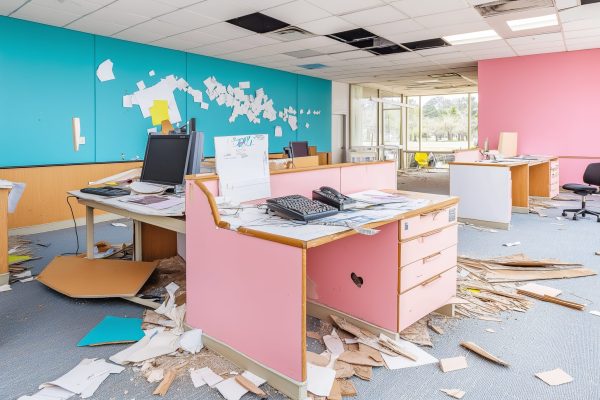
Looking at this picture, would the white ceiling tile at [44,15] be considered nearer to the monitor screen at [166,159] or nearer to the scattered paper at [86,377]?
the monitor screen at [166,159]

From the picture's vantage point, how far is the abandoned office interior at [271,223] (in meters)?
1.98

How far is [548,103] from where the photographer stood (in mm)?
8148

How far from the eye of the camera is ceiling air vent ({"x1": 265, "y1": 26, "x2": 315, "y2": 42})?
5.86 metres

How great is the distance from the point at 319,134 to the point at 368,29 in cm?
497

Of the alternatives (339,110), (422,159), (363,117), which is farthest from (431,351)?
(422,159)

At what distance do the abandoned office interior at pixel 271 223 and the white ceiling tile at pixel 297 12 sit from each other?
0.14 ft

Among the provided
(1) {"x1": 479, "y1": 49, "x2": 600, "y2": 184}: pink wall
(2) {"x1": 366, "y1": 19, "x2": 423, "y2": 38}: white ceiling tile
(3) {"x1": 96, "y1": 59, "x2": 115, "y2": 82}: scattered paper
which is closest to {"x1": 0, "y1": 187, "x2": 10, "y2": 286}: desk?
(3) {"x1": 96, "y1": 59, "x2": 115, "y2": 82}: scattered paper

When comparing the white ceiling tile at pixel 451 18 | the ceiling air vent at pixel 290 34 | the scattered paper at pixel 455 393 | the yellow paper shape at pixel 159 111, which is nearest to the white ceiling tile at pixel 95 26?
the yellow paper shape at pixel 159 111

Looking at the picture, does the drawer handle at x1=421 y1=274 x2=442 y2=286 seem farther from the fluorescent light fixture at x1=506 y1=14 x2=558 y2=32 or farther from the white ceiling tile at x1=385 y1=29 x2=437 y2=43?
the fluorescent light fixture at x1=506 y1=14 x2=558 y2=32

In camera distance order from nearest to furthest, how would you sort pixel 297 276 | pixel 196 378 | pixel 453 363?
pixel 297 276
pixel 196 378
pixel 453 363

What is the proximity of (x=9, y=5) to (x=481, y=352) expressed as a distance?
569 cm

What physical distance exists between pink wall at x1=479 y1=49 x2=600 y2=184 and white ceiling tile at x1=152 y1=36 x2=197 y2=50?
5.80 m

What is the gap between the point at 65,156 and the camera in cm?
574

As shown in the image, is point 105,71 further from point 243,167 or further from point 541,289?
point 541,289
